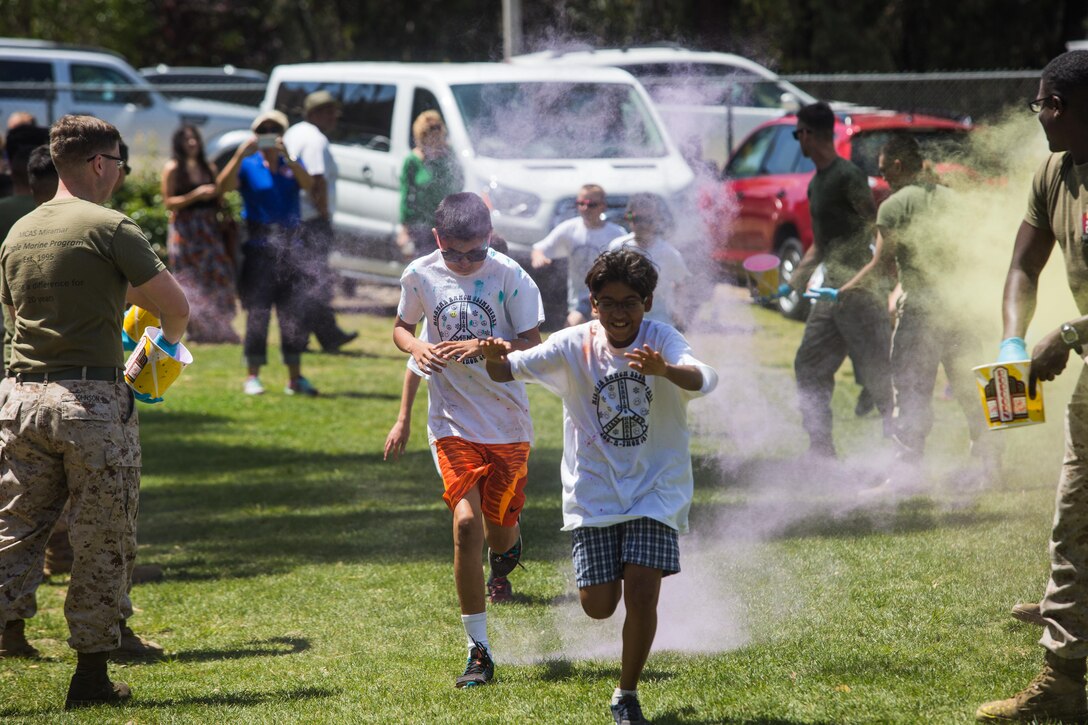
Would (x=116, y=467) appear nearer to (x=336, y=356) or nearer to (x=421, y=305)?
(x=421, y=305)

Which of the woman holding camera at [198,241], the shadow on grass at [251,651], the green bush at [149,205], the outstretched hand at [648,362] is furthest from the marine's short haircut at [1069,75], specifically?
the green bush at [149,205]

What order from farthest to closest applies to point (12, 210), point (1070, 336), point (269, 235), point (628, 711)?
point (269, 235)
point (12, 210)
point (628, 711)
point (1070, 336)

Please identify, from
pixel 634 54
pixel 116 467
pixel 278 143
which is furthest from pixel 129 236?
pixel 634 54

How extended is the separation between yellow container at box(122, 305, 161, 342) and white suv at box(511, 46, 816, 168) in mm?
10213

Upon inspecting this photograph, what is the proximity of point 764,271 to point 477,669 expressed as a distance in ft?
14.0

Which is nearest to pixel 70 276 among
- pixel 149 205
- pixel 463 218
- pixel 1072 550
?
pixel 463 218

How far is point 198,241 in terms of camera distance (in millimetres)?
13242

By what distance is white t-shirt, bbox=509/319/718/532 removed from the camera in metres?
4.31

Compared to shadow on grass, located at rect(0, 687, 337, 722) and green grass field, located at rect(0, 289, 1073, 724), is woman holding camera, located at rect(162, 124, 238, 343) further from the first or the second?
shadow on grass, located at rect(0, 687, 337, 722)

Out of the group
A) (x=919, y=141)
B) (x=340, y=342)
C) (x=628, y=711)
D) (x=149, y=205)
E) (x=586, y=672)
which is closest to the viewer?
(x=628, y=711)

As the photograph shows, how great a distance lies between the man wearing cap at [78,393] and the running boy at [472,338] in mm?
986

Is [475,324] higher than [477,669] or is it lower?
higher

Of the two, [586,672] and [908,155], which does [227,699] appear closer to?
[586,672]

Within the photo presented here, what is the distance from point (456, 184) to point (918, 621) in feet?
23.7
